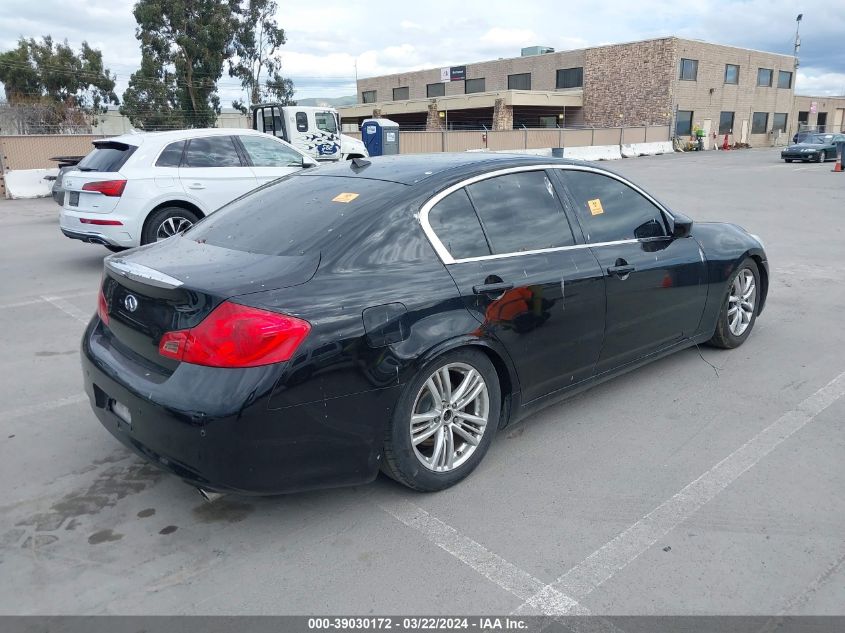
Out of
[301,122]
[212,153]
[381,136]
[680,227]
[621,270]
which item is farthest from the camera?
[381,136]

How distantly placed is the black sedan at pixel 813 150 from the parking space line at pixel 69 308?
3290 cm

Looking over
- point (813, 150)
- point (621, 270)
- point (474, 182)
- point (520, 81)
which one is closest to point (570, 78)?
point (520, 81)

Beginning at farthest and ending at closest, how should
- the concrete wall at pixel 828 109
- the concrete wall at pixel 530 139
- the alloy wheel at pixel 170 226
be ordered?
the concrete wall at pixel 828 109 → the concrete wall at pixel 530 139 → the alloy wheel at pixel 170 226

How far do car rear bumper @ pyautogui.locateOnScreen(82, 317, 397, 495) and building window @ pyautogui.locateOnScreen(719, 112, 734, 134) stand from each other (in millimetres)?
58761

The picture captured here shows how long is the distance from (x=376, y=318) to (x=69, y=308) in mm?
5095

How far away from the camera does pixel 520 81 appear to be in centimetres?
6006

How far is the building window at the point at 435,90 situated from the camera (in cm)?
6564

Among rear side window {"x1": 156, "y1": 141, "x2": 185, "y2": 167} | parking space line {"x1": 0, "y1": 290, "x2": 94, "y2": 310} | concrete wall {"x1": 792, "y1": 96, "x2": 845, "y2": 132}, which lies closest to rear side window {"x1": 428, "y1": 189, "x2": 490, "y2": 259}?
parking space line {"x1": 0, "y1": 290, "x2": 94, "y2": 310}

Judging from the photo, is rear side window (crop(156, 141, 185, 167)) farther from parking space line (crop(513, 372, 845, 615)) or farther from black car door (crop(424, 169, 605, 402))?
parking space line (crop(513, 372, 845, 615))

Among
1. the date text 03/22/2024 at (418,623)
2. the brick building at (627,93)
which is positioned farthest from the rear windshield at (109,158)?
the brick building at (627,93)

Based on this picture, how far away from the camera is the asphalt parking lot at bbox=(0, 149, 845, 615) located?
2699 millimetres

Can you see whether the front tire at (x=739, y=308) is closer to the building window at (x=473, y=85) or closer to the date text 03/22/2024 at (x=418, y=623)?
the date text 03/22/2024 at (x=418, y=623)

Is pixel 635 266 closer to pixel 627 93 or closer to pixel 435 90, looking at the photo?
pixel 627 93

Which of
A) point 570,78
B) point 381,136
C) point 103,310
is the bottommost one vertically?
point 103,310
